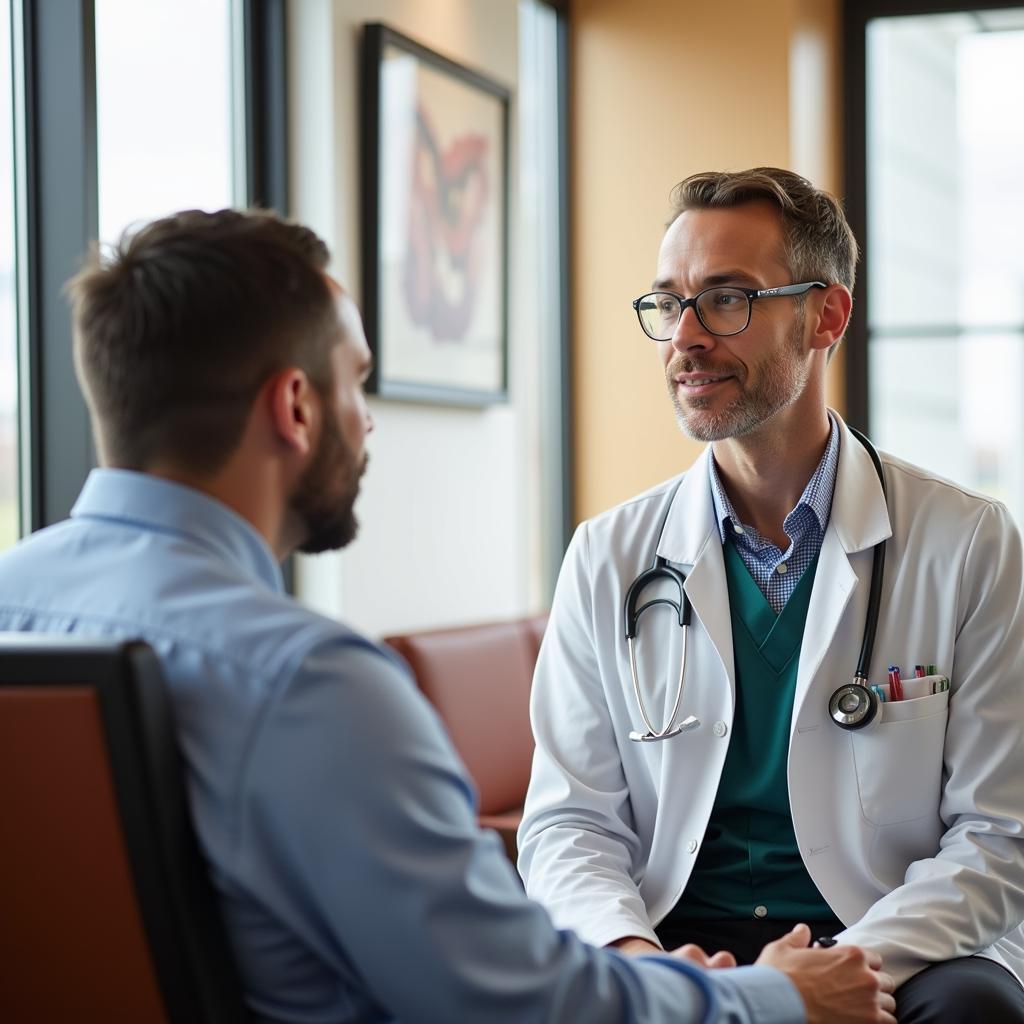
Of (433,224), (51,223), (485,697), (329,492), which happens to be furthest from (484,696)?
(329,492)

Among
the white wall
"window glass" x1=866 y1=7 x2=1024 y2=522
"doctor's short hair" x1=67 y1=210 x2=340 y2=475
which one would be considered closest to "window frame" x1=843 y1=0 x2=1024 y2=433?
"window glass" x1=866 y1=7 x2=1024 y2=522

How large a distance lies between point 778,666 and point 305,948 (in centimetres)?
97

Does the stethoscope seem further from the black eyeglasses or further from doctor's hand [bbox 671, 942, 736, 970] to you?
doctor's hand [bbox 671, 942, 736, 970]

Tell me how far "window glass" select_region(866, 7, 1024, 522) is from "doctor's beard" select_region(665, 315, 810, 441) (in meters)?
3.06

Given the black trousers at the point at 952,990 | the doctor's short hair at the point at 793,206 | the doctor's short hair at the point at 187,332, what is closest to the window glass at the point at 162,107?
the doctor's short hair at the point at 793,206

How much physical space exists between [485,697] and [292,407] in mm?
2265

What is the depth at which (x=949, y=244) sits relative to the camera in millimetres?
4945

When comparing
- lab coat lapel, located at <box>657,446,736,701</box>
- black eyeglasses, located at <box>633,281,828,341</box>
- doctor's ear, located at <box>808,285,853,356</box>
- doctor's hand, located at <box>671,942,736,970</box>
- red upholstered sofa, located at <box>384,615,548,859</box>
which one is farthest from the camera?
red upholstered sofa, located at <box>384,615,548,859</box>

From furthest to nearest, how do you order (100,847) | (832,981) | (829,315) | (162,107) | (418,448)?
(418,448)
(162,107)
(829,315)
(832,981)
(100,847)

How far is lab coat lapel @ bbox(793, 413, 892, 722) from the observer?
5.93ft

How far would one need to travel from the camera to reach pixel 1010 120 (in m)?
4.87

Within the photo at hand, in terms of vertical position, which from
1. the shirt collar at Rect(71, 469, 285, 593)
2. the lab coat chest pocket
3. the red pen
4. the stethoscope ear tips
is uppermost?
the shirt collar at Rect(71, 469, 285, 593)

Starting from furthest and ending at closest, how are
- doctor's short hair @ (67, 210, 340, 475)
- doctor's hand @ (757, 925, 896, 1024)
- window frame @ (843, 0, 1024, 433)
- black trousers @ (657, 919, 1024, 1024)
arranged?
window frame @ (843, 0, 1024, 433) < black trousers @ (657, 919, 1024, 1024) < doctor's hand @ (757, 925, 896, 1024) < doctor's short hair @ (67, 210, 340, 475)

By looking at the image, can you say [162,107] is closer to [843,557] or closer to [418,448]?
[418,448]
